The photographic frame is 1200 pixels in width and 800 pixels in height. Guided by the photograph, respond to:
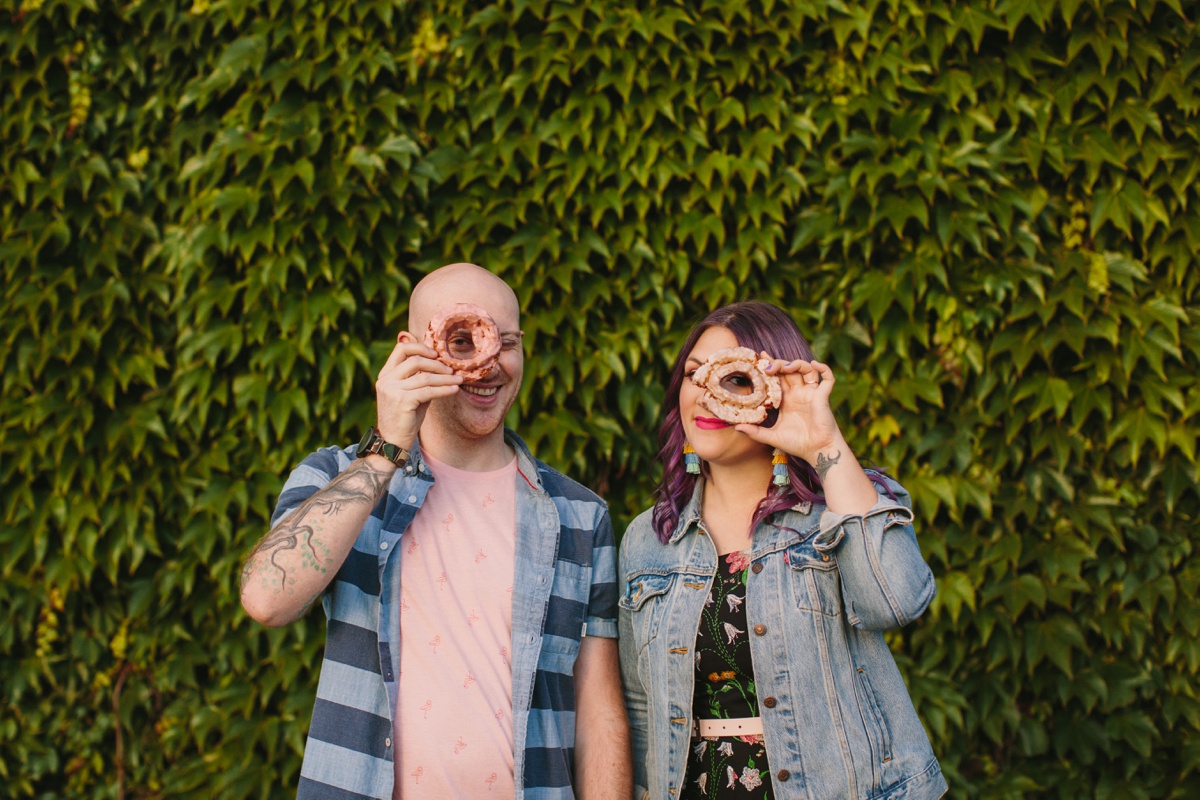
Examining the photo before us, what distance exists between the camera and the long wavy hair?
2.29 metres

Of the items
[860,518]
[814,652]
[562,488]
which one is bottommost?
[814,652]

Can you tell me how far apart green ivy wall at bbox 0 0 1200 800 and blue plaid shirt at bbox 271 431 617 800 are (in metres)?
1.16

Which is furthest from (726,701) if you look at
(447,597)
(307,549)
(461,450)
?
(307,549)

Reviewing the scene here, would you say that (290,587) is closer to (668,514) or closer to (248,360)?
(668,514)

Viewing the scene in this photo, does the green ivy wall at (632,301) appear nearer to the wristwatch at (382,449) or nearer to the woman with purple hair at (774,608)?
the woman with purple hair at (774,608)

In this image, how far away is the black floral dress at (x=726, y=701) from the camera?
83.0 inches

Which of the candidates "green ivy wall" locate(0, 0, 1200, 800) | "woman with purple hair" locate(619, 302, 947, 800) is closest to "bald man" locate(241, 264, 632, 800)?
"woman with purple hair" locate(619, 302, 947, 800)

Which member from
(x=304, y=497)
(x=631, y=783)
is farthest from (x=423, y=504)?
(x=631, y=783)

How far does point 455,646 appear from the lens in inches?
86.0

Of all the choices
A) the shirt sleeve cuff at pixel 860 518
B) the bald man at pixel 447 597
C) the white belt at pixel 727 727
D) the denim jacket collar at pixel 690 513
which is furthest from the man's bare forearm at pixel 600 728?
the shirt sleeve cuff at pixel 860 518

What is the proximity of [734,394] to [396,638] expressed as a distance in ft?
3.27

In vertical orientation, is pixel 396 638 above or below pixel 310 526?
below

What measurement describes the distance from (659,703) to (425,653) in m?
0.58

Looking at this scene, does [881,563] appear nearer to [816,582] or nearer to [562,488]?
[816,582]
